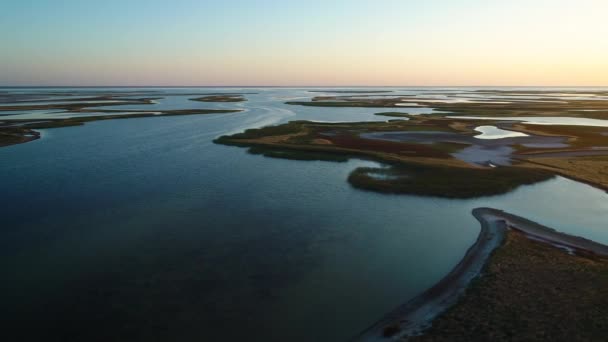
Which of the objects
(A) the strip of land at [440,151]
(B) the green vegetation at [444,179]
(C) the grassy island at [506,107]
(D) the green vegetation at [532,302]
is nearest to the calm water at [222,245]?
(B) the green vegetation at [444,179]

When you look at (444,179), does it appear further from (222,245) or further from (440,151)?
(222,245)

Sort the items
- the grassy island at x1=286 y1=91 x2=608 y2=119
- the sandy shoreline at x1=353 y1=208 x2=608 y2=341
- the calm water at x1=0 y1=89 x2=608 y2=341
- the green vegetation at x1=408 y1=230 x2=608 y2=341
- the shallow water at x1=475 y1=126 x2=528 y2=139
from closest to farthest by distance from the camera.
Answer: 1. the green vegetation at x1=408 y1=230 x2=608 y2=341
2. the sandy shoreline at x1=353 y1=208 x2=608 y2=341
3. the calm water at x1=0 y1=89 x2=608 y2=341
4. the shallow water at x1=475 y1=126 x2=528 y2=139
5. the grassy island at x1=286 y1=91 x2=608 y2=119

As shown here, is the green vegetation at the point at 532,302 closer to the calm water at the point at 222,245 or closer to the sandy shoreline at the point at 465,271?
the sandy shoreline at the point at 465,271

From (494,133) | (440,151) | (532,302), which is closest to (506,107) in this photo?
(494,133)

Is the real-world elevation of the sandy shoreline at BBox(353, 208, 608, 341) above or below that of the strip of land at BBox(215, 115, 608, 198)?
below

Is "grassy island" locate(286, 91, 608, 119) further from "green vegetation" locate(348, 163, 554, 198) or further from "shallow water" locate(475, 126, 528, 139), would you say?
"green vegetation" locate(348, 163, 554, 198)

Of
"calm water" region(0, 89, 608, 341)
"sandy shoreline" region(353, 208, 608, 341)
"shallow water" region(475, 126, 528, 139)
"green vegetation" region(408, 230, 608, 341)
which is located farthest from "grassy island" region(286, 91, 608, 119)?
"green vegetation" region(408, 230, 608, 341)
